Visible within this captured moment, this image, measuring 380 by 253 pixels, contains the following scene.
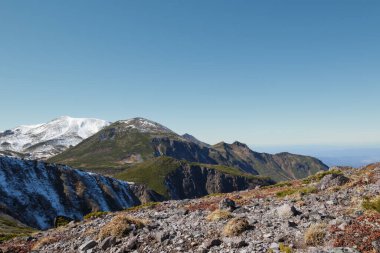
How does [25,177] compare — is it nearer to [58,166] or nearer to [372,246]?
[58,166]

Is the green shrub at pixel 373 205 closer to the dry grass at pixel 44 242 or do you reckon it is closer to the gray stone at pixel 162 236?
the gray stone at pixel 162 236

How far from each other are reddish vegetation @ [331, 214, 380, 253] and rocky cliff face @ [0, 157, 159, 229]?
95.5 meters

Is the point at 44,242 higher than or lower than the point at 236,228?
lower

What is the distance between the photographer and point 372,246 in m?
14.1

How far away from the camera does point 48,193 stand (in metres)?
126

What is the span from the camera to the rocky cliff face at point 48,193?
107 m

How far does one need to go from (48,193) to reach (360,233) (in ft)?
415

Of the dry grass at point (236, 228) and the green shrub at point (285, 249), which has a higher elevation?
the dry grass at point (236, 228)

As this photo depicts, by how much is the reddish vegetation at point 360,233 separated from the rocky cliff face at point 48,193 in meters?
95.5

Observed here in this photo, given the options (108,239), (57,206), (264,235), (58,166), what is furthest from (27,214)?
(264,235)

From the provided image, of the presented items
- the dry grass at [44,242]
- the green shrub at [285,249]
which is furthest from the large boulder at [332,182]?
the dry grass at [44,242]

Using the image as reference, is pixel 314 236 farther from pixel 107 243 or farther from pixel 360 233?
pixel 107 243

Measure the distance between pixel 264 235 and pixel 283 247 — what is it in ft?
7.59

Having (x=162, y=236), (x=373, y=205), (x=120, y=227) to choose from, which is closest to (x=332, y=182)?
(x=373, y=205)
